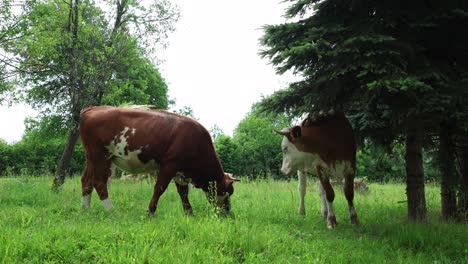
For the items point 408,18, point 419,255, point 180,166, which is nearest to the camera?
point 419,255

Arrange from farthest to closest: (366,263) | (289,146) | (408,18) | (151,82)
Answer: (151,82) → (289,146) → (408,18) → (366,263)

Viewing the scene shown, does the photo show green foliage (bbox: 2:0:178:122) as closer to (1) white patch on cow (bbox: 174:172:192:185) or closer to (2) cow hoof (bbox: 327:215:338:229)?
(1) white patch on cow (bbox: 174:172:192:185)

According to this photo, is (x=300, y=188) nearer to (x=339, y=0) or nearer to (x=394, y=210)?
(x=394, y=210)

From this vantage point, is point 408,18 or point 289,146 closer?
point 408,18

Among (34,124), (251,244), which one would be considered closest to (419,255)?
(251,244)

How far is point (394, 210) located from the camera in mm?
8836

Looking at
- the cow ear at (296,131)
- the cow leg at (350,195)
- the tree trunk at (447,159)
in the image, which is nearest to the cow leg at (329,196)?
the cow leg at (350,195)

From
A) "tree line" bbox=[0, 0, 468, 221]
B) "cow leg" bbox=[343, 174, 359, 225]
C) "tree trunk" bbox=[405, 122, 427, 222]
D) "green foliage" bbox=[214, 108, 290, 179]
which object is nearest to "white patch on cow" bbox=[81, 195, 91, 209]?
"tree line" bbox=[0, 0, 468, 221]

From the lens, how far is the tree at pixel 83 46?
37.5ft

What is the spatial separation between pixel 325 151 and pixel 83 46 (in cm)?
861

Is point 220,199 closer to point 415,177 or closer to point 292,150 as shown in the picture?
point 292,150

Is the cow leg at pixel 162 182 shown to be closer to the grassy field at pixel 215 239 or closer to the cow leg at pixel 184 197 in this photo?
the grassy field at pixel 215 239

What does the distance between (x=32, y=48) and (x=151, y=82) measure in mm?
16740

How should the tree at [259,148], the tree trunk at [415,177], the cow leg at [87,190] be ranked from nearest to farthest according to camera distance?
1. the tree trunk at [415,177]
2. the cow leg at [87,190]
3. the tree at [259,148]
